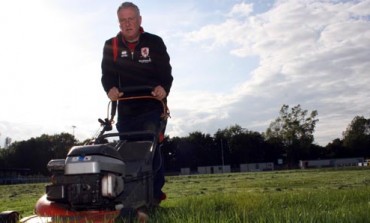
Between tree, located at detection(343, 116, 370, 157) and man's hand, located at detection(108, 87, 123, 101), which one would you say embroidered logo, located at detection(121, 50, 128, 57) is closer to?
man's hand, located at detection(108, 87, 123, 101)

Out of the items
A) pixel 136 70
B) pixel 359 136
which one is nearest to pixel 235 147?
pixel 359 136

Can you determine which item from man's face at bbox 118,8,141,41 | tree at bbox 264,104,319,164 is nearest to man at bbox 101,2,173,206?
man's face at bbox 118,8,141,41

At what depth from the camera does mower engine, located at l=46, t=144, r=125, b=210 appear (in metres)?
4.02

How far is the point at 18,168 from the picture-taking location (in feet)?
380

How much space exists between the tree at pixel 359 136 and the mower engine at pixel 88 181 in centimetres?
13203

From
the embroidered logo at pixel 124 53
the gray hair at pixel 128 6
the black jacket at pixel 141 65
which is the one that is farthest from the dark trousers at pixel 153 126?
the gray hair at pixel 128 6

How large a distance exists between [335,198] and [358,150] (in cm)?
13189

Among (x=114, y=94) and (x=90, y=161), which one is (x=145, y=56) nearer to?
(x=114, y=94)

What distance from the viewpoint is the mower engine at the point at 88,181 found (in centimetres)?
402

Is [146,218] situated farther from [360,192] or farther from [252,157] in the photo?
[252,157]

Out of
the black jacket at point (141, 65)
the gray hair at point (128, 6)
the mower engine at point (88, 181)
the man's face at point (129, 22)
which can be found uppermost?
the gray hair at point (128, 6)

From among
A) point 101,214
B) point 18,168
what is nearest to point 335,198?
point 101,214

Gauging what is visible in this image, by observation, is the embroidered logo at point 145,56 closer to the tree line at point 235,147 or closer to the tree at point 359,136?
the tree line at point 235,147

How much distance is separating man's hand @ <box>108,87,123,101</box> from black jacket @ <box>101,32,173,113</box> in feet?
0.65
